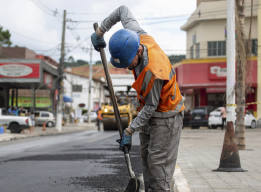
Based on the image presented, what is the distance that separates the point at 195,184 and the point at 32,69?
25.4 m

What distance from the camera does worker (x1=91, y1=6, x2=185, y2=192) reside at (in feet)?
9.63

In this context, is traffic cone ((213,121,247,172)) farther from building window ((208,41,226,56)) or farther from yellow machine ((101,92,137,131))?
building window ((208,41,226,56))

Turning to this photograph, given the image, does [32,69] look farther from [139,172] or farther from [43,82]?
[139,172]

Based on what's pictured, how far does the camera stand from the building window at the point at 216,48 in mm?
30453

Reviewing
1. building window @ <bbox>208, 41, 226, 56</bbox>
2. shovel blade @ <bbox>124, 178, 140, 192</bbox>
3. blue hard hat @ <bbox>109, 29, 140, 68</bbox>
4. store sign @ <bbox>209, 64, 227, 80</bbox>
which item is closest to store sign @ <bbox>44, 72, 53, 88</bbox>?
store sign @ <bbox>209, 64, 227, 80</bbox>

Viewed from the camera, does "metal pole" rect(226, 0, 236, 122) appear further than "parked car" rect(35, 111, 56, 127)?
No

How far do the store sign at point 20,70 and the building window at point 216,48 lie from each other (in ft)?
48.2

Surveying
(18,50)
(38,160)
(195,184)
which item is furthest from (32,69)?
(195,184)

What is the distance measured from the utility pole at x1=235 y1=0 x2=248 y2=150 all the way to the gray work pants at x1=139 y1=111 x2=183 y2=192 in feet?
20.7

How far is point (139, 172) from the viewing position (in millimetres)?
6359

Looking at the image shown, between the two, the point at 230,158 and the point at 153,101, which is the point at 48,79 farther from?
the point at 153,101

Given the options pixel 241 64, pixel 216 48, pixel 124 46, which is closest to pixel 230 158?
pixel 124 46

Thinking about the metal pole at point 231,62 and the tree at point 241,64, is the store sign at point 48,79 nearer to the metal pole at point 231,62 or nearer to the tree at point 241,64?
the tree at point 241,64

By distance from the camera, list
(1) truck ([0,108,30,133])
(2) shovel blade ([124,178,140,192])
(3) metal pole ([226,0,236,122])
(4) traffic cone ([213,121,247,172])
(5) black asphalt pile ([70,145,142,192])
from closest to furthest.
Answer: (2) shovel blade ([124,178,140,192]) < (5) black asphalt pile ([70,145,142,192]) < (4) traffic cone ([213,121,247,172]) < (3) metal pole ([226,0,236,122]) < (1) truck ([0,108,30,133])
